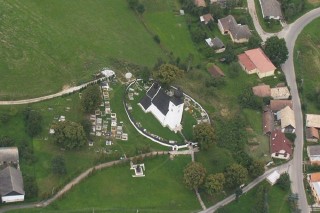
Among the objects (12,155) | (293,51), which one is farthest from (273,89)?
(12,155)

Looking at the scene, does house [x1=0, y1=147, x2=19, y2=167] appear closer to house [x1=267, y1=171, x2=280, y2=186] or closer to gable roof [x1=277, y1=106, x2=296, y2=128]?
house [x1=267, y1=171, x2=280, y2=186]

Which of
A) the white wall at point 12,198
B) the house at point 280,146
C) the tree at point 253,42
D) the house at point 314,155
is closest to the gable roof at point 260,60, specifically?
the tree at point 253,42

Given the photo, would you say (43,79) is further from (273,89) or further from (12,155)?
(273,89)

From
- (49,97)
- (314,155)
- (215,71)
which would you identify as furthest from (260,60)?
(49,97)

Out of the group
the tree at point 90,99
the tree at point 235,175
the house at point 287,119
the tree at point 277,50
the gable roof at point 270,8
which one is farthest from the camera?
the gable roof at point 270,8

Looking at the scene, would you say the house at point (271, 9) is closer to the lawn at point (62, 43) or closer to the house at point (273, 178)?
the lawn at point (62, 43)
